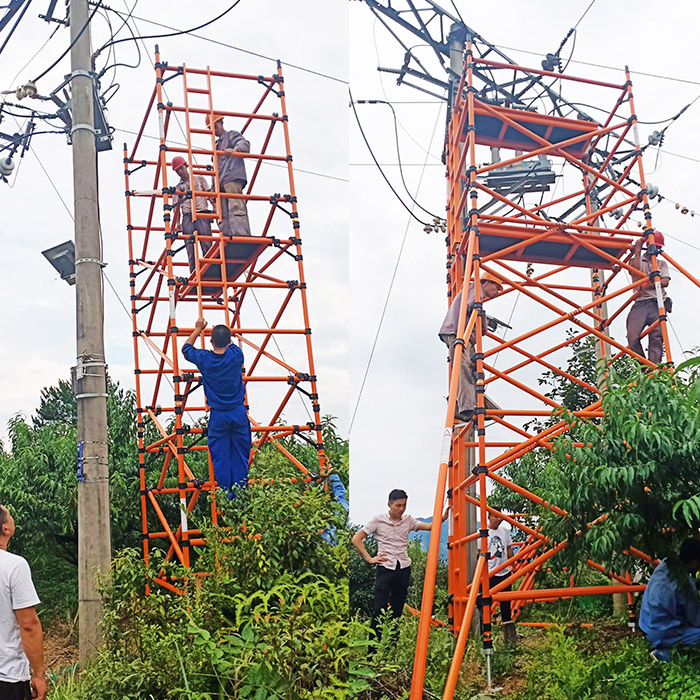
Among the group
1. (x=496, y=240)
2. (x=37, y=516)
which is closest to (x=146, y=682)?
(x=37, y=516)

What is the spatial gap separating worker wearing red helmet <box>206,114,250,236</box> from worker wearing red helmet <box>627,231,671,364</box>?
2.26 meters

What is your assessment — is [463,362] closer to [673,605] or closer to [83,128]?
[673,605]

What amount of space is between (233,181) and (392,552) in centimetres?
249

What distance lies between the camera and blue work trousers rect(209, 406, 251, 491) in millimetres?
3770

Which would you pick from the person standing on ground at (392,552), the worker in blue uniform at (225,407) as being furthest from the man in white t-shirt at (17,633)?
the person standing on ground at (392,552)

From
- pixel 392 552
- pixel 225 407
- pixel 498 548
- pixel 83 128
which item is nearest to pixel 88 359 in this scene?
pixel 225 407

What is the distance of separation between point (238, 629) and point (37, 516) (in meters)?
1.73

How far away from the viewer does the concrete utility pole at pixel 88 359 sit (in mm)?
3127

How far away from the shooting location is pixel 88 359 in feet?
10.5

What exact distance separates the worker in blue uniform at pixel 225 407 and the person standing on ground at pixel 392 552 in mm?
832

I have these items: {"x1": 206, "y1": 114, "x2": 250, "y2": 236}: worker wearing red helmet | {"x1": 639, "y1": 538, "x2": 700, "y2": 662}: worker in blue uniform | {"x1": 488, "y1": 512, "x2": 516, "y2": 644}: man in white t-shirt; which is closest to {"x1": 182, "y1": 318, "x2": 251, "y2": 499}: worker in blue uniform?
{"x1": 206, "y1": 114, "x2": 250, "y2": 236}: worker wearing red helmet

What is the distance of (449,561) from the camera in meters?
3.19

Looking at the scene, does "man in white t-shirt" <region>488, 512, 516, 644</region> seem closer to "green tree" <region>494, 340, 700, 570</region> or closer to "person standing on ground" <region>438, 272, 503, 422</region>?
"person standing on ground" <region>438, 272, 503, 422</region>

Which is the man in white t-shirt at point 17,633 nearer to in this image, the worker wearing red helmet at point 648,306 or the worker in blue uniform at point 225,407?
the worker in blue uniform at point 225,407
